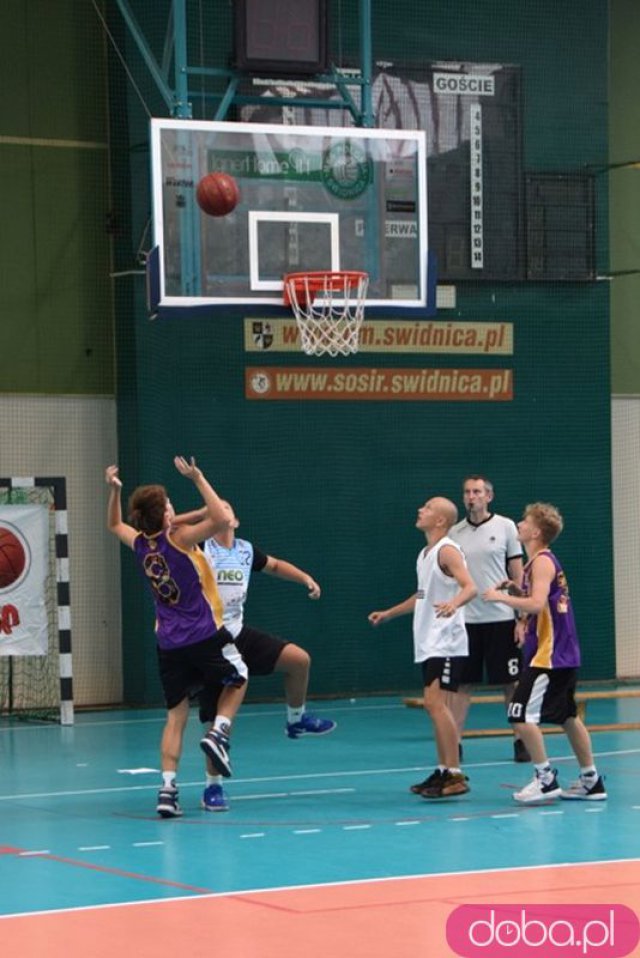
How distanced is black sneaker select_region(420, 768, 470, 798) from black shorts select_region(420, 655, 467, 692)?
545mm

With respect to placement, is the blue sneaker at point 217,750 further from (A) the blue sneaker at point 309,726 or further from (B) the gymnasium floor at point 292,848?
(A) the blue sneaker at point 309,726

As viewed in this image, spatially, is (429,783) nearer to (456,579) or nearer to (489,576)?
(456,579)

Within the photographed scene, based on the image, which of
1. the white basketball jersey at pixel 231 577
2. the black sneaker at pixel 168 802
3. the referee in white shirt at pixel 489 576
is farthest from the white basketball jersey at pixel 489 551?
the black sneaker at pixel 168 802

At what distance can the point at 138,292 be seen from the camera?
1786 cm

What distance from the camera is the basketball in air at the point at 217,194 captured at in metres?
12.9

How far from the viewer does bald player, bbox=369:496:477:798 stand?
1147 centimetres

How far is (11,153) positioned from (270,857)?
10304 millimetres

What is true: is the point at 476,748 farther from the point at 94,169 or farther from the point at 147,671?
the point at 94,169

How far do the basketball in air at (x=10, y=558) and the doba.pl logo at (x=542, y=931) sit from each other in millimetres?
9640

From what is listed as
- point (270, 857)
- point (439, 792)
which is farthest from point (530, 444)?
point (270, 857)

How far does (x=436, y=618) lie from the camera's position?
11.6 meters

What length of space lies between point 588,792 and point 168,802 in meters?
2.65

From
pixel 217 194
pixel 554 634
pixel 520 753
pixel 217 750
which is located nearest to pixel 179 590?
pixel 217 750

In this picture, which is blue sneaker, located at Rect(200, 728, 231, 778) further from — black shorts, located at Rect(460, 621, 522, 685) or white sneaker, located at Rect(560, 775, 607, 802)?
black shorts, located at Rect(460, 621, 522, 685)
